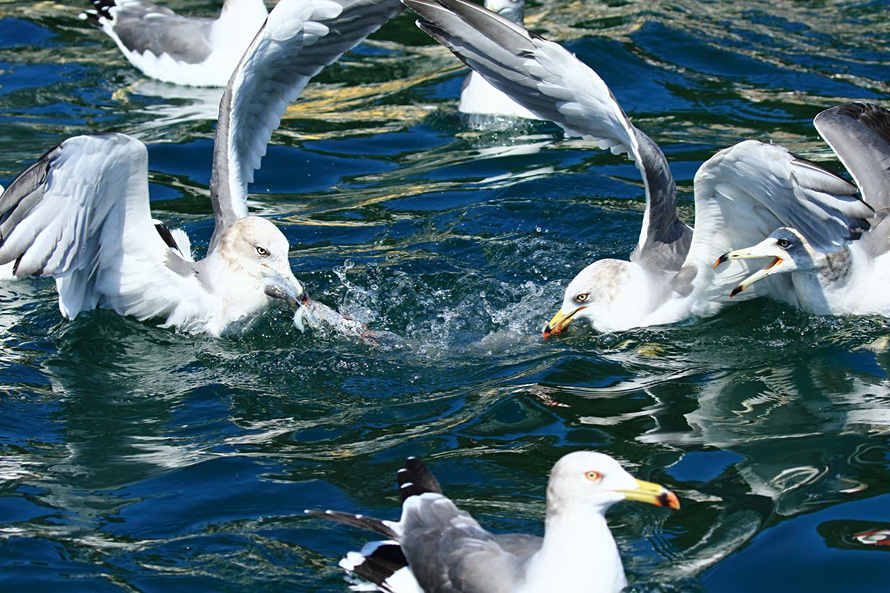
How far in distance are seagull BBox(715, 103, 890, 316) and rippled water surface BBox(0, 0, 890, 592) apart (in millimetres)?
150

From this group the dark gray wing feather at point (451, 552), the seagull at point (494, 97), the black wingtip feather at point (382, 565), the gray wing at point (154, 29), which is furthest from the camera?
the gray wing at point (154, 29)

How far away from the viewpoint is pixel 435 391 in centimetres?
629

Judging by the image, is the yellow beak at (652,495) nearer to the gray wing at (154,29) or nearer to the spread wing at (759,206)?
the spread wing at (759,206)

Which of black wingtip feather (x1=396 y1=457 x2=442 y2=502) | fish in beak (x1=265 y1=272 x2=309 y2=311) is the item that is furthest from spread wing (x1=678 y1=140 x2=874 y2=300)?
black wingtip feather (x1=396 y1=457 x2=442 y2=502)

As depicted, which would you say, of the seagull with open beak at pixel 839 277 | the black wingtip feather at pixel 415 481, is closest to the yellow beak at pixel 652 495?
the black wingtip feather at pixel 415 481

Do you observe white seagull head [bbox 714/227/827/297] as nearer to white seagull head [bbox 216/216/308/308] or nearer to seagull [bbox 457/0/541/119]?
white seagull head [bbox 216/216/308/308]

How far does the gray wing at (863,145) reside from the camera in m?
7.27

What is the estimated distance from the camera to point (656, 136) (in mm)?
10664

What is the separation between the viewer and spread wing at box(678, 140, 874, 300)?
578cm

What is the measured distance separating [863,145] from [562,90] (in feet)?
6.21

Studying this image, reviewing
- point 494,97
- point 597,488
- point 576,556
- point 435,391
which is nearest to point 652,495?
point 597,488

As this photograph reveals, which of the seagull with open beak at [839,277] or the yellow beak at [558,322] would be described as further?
the yellow beak at [558,322]

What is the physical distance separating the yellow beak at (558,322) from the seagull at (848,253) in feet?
3.07

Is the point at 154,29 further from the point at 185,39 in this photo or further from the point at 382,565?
the point at 382,565
